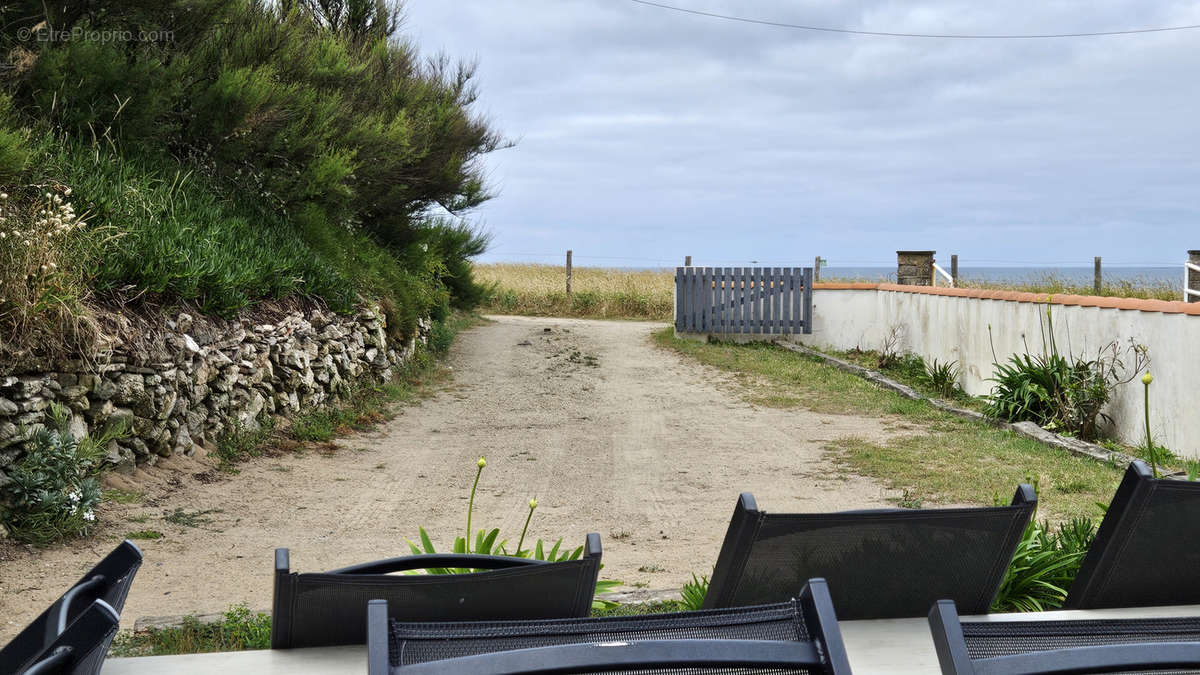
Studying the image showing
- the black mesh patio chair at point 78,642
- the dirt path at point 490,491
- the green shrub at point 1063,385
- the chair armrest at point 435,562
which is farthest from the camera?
the green shrub at point 1063,385

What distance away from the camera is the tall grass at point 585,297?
23000 mm

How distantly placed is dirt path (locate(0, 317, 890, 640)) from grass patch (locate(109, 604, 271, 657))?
469 millimetres

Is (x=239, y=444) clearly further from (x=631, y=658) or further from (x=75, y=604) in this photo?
(x=631, y=658)

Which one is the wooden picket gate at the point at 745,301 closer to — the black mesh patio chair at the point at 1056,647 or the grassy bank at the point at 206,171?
the grassy bank at the point at 206,171

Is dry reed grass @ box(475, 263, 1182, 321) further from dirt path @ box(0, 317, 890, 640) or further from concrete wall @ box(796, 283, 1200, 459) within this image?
dirt path @ box(0, 317, 890, 640)

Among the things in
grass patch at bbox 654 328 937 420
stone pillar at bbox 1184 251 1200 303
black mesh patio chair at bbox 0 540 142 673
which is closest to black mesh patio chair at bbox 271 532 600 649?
black mesh patio chair at bbox 0 540 142 673

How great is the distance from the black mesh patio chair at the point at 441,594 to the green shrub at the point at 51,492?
3996 mm

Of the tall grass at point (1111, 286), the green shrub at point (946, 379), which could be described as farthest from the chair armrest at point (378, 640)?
the tall grass at point (1111, 286)

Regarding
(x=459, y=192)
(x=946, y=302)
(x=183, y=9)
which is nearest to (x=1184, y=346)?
(x=946, y=302)

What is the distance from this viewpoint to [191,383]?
23.8ft

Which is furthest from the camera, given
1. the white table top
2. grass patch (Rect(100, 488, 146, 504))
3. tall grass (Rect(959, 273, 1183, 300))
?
tall grass (Rect(959, 273, 1183, 300))

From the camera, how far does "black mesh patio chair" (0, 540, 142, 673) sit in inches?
64.5

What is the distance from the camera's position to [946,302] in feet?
40.6

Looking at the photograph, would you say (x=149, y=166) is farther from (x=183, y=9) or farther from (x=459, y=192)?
(x=459, y=192)
